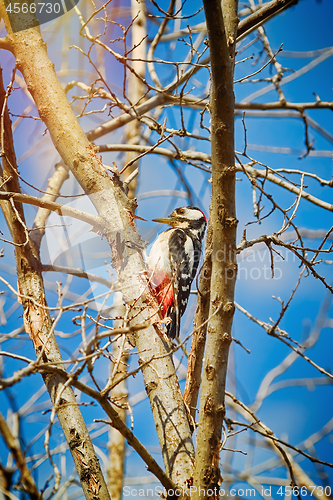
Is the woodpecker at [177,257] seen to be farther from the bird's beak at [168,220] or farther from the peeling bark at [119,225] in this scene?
the peeling bark at [119,225]

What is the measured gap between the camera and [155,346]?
2020 millimetres

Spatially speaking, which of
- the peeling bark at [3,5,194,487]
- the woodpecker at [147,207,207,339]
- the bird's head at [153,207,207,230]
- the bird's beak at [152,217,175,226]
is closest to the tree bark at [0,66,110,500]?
the peeling bark at [3,5,194,487]

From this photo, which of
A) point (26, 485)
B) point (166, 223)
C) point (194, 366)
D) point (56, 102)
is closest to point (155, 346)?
point (194, 366)

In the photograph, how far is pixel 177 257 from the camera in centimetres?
368

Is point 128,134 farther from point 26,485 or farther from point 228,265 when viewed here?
Result: point 26,485

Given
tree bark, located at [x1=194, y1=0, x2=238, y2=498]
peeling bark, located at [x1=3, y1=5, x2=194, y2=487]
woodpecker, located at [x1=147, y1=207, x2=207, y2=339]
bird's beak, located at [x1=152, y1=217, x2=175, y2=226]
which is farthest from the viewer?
bird's beak, located at [x1=152, y1=217, x2=175, y2=226]

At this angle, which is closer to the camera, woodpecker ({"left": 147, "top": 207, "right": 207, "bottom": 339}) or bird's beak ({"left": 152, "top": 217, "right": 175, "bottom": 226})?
woodpecker ({"left": 147, "top": 207, "right": 207, "bottom": 339})

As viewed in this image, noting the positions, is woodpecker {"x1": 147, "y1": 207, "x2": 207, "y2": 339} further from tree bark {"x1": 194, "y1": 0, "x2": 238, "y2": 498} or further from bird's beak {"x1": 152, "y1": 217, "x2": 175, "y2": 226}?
tree bark {"x1": 194, "y1": 0, "x2": 238, "y2": 498}

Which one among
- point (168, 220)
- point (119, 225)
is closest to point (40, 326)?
point (119, 225)

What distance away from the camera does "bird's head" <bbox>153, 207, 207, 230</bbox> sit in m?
4.29

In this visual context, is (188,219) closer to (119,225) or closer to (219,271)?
(119,225)

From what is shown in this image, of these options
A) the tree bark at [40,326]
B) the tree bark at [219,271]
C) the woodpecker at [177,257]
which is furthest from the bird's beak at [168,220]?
the tree bark at [219,271]

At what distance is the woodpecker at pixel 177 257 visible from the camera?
11.4 feet

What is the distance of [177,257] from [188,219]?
761 millimetres
